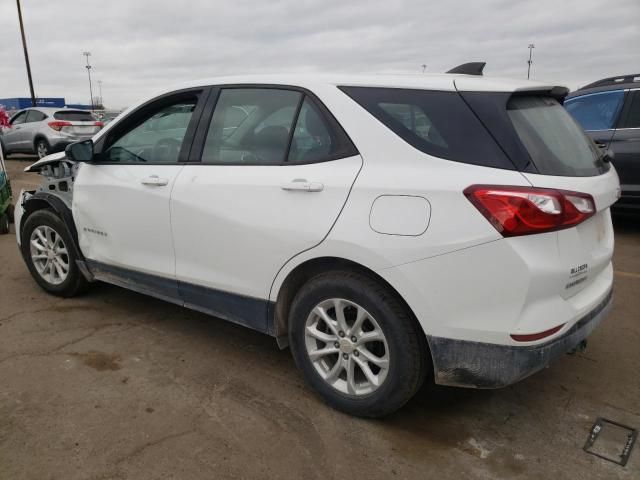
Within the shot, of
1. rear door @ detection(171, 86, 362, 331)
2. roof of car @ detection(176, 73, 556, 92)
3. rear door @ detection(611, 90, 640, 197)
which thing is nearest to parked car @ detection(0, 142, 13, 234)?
rear door @ detection(171, 86, 362, 331)

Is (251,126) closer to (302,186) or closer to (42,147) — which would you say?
(302,186)

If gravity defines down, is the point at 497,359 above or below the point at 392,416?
above

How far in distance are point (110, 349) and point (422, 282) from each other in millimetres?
2202

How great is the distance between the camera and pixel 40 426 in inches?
104

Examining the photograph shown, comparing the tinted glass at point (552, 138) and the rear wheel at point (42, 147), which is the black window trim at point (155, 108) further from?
the rear wheel at point (42, 147)

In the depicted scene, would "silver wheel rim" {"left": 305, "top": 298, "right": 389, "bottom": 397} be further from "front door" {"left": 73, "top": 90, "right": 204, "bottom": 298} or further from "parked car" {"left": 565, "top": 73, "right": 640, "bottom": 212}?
"parked car" {"left": 565, "top": 73, "right": 640, "bottom": 212}

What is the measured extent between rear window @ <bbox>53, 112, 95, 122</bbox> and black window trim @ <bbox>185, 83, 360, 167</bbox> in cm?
1338

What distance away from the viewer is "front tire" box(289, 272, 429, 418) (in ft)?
8.02

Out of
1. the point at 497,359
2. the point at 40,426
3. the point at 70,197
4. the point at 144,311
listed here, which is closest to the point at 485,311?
the point at 497,359

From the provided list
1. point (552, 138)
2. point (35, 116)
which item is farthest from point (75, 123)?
point (552, 138)

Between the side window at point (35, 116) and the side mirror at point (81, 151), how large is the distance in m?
13.1

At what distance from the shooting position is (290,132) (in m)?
2.85

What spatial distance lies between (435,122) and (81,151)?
2484mm

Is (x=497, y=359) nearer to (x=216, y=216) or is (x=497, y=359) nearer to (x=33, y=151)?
(x=216, y=216)
